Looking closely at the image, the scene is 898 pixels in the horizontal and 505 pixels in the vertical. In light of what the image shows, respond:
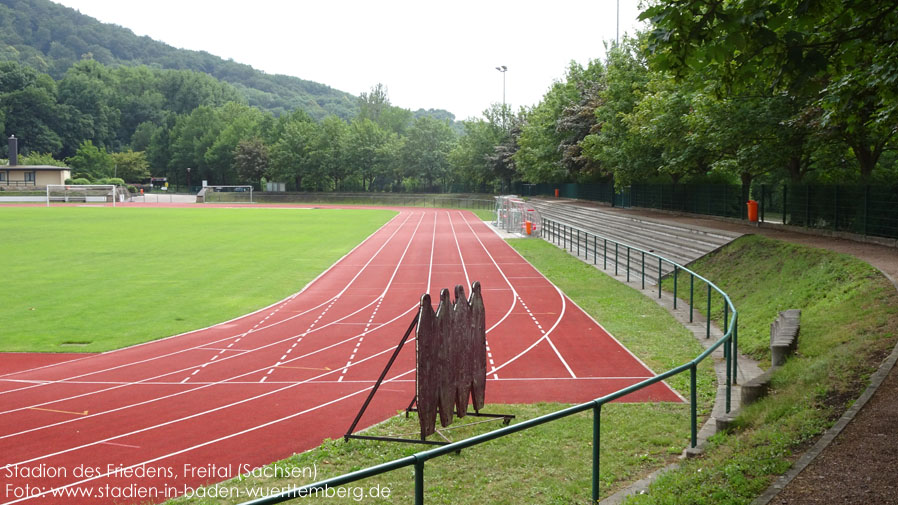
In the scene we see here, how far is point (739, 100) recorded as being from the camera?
23688 mm

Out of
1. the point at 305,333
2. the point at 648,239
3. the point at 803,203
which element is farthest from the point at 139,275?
the point at 803,203

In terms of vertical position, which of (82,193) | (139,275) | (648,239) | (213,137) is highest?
(213,137)

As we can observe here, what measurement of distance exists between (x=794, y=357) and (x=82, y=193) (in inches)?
3840

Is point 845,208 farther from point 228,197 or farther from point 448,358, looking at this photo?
point 228,197

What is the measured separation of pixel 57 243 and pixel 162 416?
98.9ft

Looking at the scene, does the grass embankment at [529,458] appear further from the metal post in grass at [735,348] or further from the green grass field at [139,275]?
the green grass field at [139,275]

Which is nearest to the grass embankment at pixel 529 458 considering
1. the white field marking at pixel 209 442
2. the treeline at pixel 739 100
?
the white field marking at pixel 209 442

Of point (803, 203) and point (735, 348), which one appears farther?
point (803, 203)

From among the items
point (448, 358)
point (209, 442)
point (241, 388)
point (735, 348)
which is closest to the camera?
point (448, 358)

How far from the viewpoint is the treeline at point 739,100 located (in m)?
7.25

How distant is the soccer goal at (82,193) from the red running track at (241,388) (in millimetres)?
78341

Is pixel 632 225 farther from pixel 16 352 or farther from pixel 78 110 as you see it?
pixel 78 110

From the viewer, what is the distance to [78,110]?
14088 centimetres

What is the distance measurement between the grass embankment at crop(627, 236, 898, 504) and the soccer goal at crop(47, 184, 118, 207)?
83909mm
